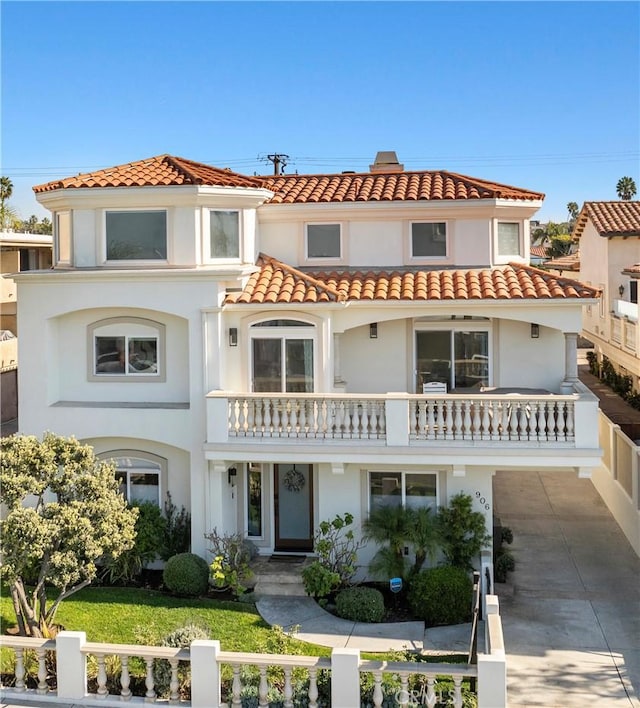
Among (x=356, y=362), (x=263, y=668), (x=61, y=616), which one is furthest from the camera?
(x=356, y=362)

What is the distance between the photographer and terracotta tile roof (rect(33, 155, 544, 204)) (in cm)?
1928

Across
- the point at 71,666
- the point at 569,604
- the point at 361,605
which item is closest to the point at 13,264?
the point at 361,605

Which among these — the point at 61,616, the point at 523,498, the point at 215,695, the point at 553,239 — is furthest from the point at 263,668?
Result: the point at 553,239

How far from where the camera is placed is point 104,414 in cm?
1934

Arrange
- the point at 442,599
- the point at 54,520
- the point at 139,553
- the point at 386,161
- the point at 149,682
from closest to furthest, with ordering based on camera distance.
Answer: the point at 149,682 < the point at 54,520 < the point at 442,599 < the point at 139,553 < the point at 386,161

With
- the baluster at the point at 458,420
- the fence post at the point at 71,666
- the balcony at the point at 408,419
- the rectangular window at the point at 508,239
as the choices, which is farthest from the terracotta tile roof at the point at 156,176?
the fence post at the point at 71,666

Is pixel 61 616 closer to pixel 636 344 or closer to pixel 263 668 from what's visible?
pixel 263 668

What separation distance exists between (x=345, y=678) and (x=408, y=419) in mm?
6633

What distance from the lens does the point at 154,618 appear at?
648 inches

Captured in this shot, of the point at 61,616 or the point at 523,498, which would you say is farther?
the point at 523,498

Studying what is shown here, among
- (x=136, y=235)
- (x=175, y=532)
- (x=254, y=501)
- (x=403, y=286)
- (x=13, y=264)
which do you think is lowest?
(x=175, y=532)

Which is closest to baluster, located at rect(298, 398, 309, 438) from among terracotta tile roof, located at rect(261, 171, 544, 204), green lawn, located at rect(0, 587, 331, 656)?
green lawn, located at rect(0, 587, 331, 656)

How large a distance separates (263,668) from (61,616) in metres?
5.87

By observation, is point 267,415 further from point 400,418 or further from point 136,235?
point 136,235
